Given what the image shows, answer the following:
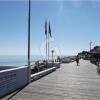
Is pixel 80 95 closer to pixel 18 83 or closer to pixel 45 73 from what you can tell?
pixel 18 83

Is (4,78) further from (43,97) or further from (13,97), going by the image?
(43,97)

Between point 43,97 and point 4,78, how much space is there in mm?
2136

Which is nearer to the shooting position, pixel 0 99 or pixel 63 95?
pixel 0 99

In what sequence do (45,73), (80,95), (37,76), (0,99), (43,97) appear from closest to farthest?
(0,99)
(43,97)
(80,95)
(37,76)
(45,73)

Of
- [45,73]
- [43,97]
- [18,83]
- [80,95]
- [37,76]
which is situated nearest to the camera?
[43,97]

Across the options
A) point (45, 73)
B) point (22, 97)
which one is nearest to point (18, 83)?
point (22, 97)

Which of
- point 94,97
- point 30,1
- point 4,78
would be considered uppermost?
point 30,1

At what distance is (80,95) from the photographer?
1253 cm

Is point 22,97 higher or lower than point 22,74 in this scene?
lower

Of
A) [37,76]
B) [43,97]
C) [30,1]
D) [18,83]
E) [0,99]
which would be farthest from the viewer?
[37,76]

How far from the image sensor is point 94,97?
39.6 feet

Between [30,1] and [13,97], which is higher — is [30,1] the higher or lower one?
the higher one

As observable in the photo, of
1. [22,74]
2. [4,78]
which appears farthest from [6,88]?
[22,74]

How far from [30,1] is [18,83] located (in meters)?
5.85
